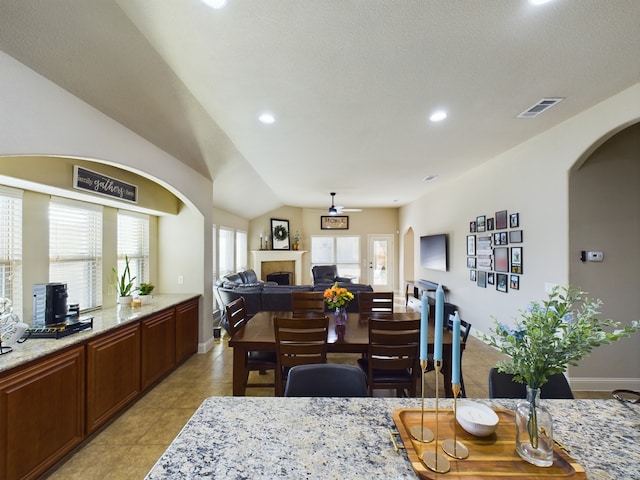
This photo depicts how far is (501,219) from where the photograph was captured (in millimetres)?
4273

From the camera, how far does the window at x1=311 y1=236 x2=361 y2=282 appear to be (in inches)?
400

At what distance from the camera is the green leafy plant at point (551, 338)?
875mm

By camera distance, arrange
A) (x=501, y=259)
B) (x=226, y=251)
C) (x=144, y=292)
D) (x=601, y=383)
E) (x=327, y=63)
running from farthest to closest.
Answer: (x=226, y=251)
(x=501, y=259)
(x=144, y=292)
(x=601, y=383)
(x=327, y=63)

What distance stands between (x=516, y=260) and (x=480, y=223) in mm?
1035

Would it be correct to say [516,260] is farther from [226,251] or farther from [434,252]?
[226,251]

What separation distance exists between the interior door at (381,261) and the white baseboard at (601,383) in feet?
22.8

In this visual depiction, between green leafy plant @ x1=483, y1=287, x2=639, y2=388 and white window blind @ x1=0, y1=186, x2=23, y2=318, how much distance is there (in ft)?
10.9

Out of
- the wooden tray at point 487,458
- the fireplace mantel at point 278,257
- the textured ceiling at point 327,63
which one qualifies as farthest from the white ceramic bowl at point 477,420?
the fireplace mantel at point 278,257

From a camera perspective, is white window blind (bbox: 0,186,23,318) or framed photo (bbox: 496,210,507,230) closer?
white window blind (bbox: 0,186,23,318)

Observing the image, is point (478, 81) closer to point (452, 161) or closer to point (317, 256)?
point (452, 161)

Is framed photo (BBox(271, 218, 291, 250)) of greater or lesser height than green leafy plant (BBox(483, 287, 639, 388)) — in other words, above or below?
above

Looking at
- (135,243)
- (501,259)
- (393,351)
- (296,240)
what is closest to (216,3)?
(393,351)

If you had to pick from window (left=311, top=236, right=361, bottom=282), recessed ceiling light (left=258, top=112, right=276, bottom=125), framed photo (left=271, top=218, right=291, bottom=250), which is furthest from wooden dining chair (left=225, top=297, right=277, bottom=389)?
window (left=311, top=236, right=361, bottom=282)

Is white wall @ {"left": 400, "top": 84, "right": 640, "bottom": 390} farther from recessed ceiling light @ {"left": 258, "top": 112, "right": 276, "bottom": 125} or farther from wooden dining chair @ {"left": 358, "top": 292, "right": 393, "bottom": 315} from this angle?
recessed ceiling light @ {"left": 258, "top": 112, "right": 276, "bottom": 125}
